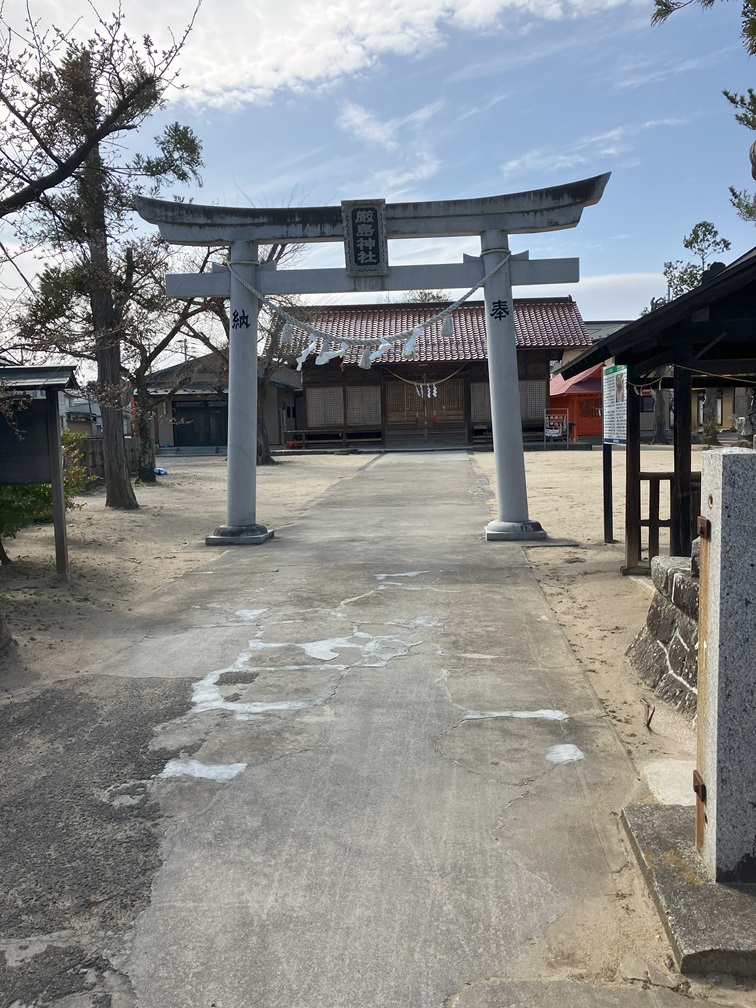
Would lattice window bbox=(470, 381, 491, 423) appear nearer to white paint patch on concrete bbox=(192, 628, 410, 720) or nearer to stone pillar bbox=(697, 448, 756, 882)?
white paint patch on concrete bbox=(192, 628, 410, 720)

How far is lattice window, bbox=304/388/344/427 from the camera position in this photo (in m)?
35.4

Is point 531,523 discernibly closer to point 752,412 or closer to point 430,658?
point 752,412

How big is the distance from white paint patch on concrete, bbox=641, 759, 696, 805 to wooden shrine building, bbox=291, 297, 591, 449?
2983 cm

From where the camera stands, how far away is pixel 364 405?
→ 3538cm

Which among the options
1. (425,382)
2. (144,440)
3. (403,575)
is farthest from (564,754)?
(425,382)

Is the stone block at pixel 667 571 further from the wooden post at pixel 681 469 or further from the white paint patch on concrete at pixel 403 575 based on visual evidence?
the white paint patch on concrete at pixel 403 575

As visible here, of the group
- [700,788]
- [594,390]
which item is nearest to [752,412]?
[700,788]

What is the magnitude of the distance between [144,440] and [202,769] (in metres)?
20.3

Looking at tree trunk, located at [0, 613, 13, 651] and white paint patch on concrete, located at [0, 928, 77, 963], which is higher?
tree trunk, located at [0, 613, 13, 651]

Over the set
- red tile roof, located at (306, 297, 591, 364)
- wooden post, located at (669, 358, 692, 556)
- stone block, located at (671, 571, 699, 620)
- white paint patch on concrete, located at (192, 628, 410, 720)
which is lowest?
white paint patch on concrete, located at (192, 628, 410, 720)

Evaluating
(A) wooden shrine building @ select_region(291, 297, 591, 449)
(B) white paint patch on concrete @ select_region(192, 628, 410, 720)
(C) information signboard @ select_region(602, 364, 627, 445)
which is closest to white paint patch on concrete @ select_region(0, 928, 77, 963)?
(B) white paint patch on concrete @ select_region(192, 628, 410, 720)

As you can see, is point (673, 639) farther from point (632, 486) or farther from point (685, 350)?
point (632, 486)

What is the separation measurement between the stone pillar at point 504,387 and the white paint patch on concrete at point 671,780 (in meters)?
6.93

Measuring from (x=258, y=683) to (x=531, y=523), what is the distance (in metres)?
6.37
